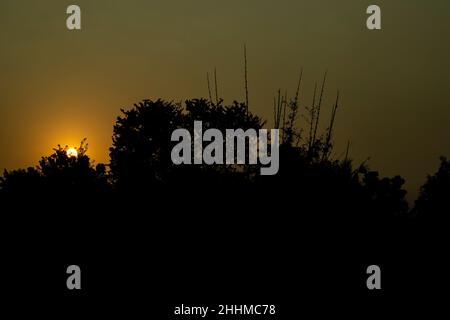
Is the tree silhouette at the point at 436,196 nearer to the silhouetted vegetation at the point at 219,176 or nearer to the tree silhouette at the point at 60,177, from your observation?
the silhouetted vegetation at the point at 219,176

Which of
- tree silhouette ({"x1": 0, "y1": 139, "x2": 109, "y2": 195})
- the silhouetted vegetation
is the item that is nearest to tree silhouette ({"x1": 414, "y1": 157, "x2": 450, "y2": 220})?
the silhouetted vegetation

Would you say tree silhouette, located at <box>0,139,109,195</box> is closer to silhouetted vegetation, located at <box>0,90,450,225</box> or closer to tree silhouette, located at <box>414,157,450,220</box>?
silhouetted vegetation, located at <box>0,90,450,225</box>

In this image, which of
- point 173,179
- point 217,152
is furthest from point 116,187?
point 217,152

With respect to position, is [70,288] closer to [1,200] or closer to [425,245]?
[425,245]

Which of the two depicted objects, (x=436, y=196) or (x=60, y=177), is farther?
(x=60, y=177)

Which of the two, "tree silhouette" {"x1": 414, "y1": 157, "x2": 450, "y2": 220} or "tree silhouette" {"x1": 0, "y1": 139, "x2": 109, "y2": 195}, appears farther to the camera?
"tree silhouette" {"x1": 0, "y1": 139, "x2": 109, "y2": 195}

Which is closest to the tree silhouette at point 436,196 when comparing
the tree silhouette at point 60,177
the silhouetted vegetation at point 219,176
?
the silhouetted vegetation at point 219,176

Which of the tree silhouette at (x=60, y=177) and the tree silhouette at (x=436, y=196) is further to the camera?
the tree silhouette at (x=60, y=177)

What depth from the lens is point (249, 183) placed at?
134 ft

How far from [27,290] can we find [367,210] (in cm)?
1541

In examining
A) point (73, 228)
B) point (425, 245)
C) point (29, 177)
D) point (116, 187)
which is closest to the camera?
point (425, 245)
